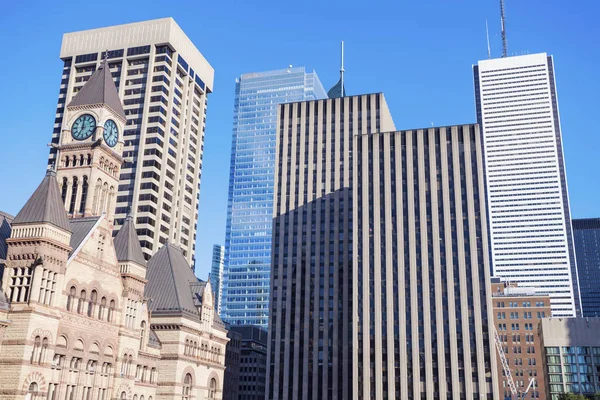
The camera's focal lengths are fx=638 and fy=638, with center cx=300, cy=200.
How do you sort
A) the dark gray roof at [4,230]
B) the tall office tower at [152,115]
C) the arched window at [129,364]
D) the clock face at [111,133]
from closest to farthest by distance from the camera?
the dark gray roof at [4,230]
the arched window at [129,364]
the clock face at [111,133]
the tall office tower at [152,115]

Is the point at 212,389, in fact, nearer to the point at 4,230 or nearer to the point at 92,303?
the point at 92,303

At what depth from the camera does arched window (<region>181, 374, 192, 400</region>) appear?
83062 millimetres

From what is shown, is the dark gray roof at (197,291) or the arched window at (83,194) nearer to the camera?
the arched window at (83,194)

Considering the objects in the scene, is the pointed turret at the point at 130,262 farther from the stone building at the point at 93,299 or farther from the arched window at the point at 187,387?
the arched window at the point at 187,387

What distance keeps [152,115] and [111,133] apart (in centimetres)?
6480

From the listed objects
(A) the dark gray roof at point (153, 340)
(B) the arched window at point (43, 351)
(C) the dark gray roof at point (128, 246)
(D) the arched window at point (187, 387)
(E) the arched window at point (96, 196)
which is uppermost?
(E) the arched window at point (96, 196)

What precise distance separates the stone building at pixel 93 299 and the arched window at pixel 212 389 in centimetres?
28

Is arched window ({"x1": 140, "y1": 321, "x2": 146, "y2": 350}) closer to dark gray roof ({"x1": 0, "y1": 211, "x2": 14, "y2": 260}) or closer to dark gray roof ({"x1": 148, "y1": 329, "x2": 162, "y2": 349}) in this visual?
dark gray roof ({"x1": 148, "y1": 329, "x2": 162, "y2": 349})

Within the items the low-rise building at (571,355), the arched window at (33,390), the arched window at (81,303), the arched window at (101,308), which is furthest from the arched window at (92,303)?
the low-rise building at (571,355)

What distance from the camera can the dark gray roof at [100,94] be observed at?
8706 centimetres

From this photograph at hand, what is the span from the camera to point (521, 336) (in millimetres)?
167750

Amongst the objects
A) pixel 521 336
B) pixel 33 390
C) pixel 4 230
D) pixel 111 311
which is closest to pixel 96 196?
pixel 4 230

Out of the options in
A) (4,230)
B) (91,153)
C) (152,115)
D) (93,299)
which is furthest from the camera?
(152,115)

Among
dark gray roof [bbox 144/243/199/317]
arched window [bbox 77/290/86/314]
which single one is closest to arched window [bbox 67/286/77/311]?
arched window [bbox 77/290/86/314]
